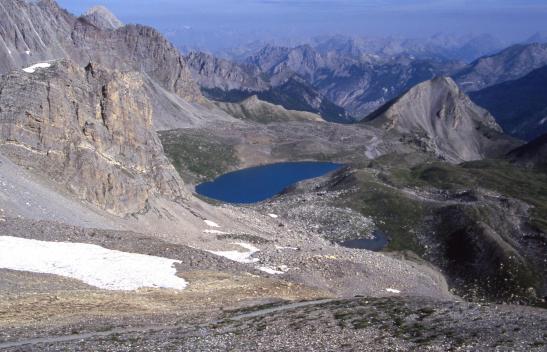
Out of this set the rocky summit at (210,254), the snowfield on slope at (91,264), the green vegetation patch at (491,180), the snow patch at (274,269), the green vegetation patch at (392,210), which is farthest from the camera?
the green vegetation patch at (491,180)

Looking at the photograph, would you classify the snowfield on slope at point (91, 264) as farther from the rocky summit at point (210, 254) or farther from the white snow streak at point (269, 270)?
the white snow streak at point (269, 270)

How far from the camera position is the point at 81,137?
6919 cm

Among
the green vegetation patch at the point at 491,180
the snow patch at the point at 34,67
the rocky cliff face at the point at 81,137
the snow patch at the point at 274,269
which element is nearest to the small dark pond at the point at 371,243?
the rocky cliff face at the point at 81,137

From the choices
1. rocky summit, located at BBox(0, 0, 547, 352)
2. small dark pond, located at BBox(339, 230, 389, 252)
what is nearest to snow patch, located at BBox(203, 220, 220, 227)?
rocky summit, located at BBox(0, 0, 547, 352)

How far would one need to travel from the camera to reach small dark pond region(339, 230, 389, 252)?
9256 cm

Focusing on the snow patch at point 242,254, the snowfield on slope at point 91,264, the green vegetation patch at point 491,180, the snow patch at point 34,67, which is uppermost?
the snow patch at point 34,67

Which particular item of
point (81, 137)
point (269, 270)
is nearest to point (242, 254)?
point (269, 270)

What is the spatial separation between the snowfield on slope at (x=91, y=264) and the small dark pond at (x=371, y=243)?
48992 mm

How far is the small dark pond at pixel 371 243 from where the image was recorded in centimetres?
9256

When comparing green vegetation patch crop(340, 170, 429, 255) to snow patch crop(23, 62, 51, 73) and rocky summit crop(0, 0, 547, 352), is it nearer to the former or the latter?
rocky summit crop(0, 0, 547, 352)

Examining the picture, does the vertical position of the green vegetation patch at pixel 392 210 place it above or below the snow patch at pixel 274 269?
below

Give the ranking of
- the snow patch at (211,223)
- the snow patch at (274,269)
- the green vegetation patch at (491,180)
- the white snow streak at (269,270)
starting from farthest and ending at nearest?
the green vegetation patch at (491,180) < the snow patch at (211,223) < the snow patch at (274,269) < the white snow streak at (269,270)

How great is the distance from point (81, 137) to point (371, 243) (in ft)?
158

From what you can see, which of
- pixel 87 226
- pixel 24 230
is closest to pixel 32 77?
pixel 87 226
